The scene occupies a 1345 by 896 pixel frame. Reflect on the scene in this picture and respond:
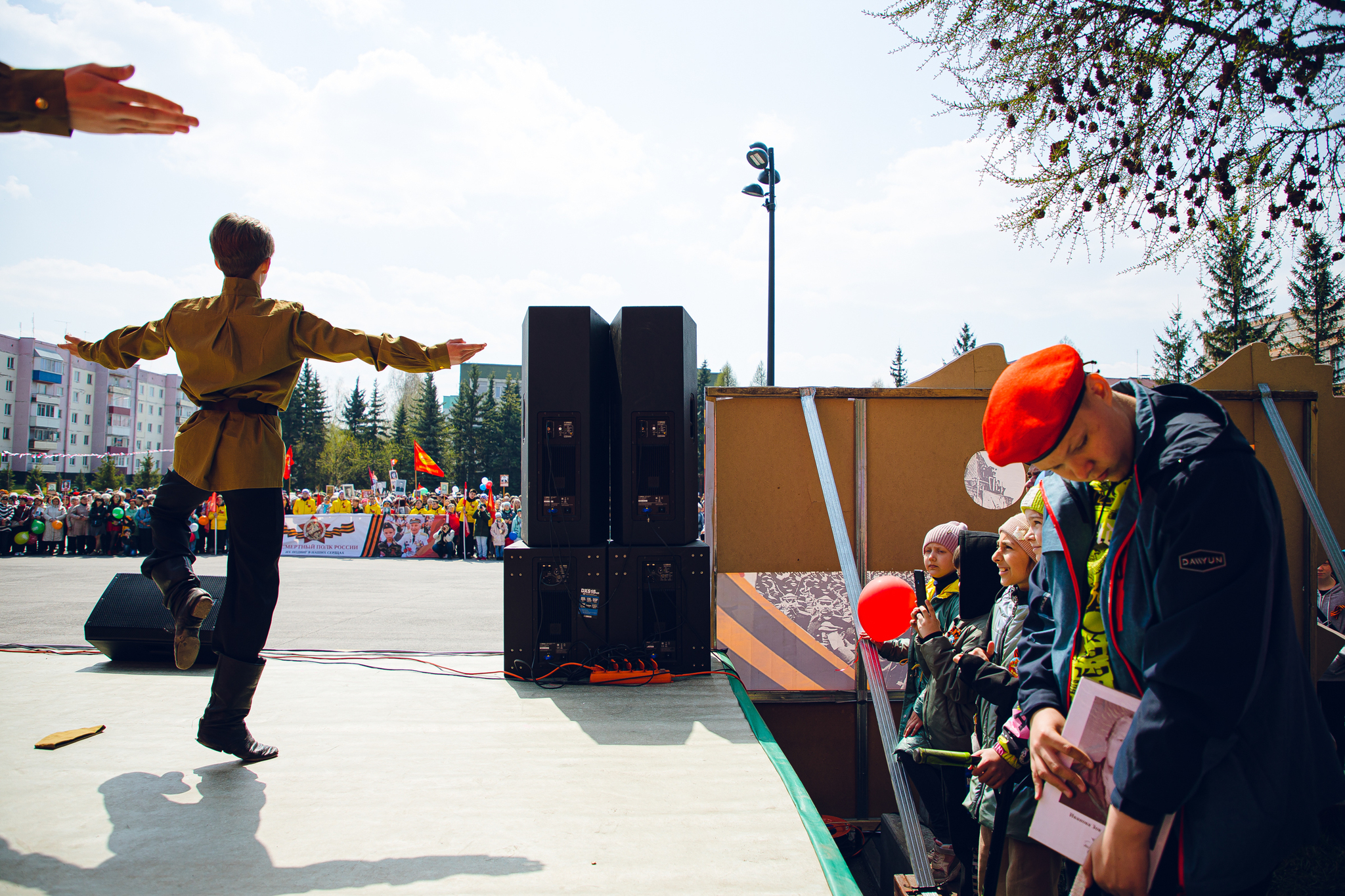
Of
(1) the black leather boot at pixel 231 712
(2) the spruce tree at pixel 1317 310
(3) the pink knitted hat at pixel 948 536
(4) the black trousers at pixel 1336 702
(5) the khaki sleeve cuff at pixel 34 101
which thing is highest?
(2) the spruce tree at pixel 1317 310

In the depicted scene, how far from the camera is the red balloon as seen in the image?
3.02 meters

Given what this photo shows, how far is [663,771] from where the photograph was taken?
8.09ft

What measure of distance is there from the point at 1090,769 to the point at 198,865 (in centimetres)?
221

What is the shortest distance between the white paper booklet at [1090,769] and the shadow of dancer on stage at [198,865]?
1.29 meters

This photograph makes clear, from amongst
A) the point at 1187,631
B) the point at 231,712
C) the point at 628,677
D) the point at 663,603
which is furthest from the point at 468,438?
the point at 1187,631

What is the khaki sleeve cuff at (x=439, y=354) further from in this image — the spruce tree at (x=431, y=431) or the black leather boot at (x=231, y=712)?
the spruce tree at (x=431, y=431)

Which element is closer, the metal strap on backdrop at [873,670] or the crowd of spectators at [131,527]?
the metal strap on backdrop at [873,670]

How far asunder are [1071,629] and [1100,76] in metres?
3.75

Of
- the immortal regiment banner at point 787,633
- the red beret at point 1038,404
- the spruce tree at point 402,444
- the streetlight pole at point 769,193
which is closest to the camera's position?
the red beret at point 1038,404

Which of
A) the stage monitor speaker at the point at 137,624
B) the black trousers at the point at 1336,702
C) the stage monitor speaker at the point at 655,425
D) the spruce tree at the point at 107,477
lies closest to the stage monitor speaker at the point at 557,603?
the stage monitor speaker at the point at 655,425

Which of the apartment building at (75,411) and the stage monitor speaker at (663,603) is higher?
the apartment building at (75,411)

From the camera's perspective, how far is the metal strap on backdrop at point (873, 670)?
2865 millimetres

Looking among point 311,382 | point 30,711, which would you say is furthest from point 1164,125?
point 311,382

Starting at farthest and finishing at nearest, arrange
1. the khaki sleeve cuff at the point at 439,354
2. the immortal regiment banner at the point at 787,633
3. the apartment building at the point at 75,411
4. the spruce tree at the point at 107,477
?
the apartment building at the point at 75,411
the spruce tree at the point at 107,477
the immortal regiment banner at the point at 787,633
the khaki sleeve cuff at the point at 439,354
